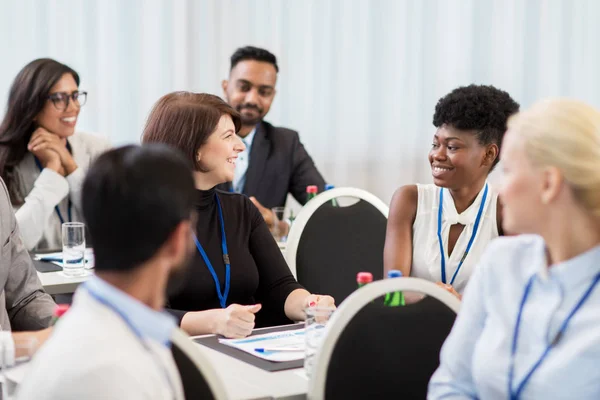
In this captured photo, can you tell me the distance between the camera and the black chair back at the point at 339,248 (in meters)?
3.11

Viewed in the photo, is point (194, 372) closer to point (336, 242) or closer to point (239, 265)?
point (239, 265)

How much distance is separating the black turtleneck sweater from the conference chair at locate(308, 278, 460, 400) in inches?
35.6

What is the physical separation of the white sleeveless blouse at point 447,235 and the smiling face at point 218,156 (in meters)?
0.64

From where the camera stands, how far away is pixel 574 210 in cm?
155

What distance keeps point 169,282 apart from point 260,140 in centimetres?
328

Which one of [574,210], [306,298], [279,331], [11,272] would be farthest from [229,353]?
[574,210]

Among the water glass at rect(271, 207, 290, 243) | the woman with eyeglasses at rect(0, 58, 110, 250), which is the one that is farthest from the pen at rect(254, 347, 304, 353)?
the woman with eyeglasses at rect(0, 58, 110, 250)

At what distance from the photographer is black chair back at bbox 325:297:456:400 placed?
1.71 metres

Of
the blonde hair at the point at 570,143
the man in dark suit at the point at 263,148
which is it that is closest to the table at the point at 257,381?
the blonde hair at the point at 570,143

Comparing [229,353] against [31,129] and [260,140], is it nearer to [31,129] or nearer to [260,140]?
[31,129]

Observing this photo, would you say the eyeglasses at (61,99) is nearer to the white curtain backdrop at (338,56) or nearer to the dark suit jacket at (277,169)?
the white curtain backdrop at (338,56)

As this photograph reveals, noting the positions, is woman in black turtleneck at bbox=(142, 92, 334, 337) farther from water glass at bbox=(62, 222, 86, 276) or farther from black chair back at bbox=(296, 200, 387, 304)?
water glass at bbox=(62, 222, 86, 276)

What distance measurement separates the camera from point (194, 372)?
1.50 m

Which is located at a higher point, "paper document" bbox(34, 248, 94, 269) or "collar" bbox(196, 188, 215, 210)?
"collar" bbox(196, 188, 215, 210)
